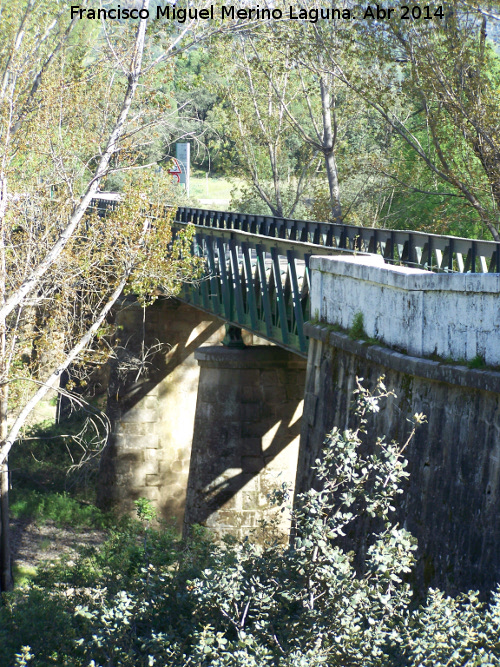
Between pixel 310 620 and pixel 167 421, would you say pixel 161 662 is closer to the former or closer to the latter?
pixel 310 620

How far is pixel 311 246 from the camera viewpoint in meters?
11.0

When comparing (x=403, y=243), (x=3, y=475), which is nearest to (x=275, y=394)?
(x=403, y=243)

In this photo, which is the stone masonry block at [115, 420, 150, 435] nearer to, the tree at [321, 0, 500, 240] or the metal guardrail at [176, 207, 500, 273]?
the metal guardrail at [176, 207, 500, 273]

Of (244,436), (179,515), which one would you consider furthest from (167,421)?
(244,436)

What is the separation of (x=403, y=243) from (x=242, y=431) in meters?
5.12

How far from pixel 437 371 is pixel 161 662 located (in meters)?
3.01

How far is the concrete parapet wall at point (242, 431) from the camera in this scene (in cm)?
1566

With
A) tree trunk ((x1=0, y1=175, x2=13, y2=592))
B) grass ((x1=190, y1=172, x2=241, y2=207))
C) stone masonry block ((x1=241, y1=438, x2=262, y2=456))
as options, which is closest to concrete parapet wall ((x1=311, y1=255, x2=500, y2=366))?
tree trunk ((x1=0, y1=175, x2=13, y2=592))

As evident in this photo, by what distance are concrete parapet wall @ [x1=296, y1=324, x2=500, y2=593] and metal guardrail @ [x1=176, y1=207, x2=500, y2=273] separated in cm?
232

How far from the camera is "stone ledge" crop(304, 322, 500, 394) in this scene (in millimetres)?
6363

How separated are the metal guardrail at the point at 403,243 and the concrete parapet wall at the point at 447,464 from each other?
2320mm

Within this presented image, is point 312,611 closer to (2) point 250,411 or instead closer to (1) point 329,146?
(2) point 250,411

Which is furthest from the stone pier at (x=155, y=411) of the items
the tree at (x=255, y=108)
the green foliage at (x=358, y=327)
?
the green foliage at (x=358, y=327)

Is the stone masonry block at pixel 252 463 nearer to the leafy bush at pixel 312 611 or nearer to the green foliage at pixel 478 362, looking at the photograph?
the leafy bush at pixel 312 611
